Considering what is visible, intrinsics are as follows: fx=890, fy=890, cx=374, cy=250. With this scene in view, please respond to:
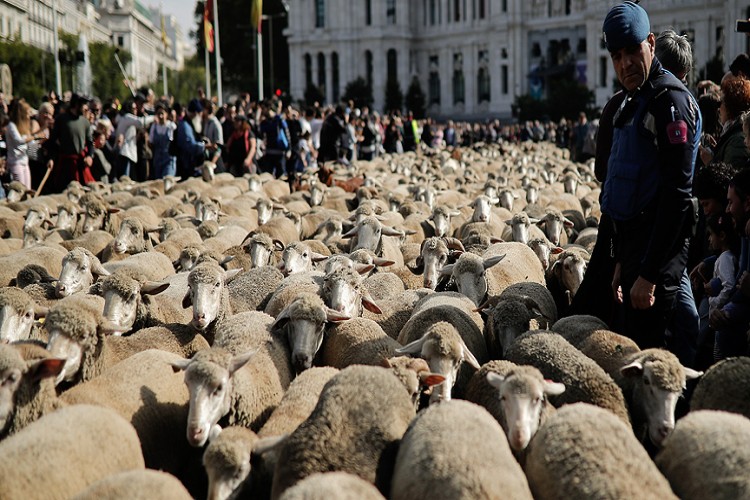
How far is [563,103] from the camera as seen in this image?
198 feet

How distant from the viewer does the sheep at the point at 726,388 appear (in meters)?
3.78

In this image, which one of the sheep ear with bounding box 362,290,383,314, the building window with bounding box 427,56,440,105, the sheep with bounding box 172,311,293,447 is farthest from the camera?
the building window with bounding box 427,56,440,105

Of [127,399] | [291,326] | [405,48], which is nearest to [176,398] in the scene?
[127,399]

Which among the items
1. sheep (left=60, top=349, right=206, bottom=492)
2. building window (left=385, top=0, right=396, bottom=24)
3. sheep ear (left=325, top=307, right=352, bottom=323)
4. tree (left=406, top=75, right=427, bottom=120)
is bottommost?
sheep (left=60, top=349, right=206, bottom=492)

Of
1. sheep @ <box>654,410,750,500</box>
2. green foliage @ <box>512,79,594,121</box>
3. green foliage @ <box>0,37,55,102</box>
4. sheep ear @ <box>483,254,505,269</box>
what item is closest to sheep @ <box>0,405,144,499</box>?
sheep @ <box>654,410,750,500</box>

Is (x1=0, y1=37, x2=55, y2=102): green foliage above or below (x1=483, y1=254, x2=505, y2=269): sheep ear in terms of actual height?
above

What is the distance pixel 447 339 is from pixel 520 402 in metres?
0.75

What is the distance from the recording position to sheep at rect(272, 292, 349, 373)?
16.0 ft

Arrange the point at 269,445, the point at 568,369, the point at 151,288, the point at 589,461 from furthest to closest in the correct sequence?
the point at 151,288
the point at 568,369
the point at 269,445
the point at 589,461

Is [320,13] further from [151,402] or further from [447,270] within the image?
[151,402]

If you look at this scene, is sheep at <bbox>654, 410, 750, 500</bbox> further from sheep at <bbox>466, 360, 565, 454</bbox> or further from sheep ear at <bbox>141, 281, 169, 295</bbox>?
sheep ear at <bbox>141, 281, 169, 295</bbox>

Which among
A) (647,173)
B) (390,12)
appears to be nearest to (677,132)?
(647,173)

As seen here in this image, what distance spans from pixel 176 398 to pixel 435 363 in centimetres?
132

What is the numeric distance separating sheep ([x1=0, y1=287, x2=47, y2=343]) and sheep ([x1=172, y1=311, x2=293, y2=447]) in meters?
1.06
